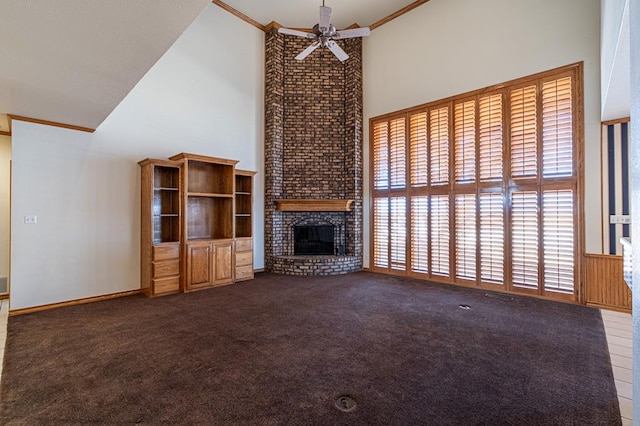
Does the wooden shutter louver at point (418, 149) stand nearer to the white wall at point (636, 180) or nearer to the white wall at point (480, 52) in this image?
the white wall at point (480, 52)

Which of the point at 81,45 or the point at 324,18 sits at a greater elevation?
the point at 324,18

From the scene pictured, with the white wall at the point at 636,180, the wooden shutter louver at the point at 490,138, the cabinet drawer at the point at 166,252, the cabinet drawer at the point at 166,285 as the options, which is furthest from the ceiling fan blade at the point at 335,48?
the cabinet drawer at the point at 166,285

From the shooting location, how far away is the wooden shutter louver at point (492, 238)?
198 inches

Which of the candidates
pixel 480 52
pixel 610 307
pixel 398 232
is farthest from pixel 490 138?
pixel 610 307

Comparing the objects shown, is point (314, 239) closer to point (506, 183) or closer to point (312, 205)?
point (312, 205)

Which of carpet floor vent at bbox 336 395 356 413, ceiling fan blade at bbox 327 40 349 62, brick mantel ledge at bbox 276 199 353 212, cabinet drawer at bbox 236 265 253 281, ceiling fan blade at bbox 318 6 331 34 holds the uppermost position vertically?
ceiling fan blade at bbox 318 6 331 34

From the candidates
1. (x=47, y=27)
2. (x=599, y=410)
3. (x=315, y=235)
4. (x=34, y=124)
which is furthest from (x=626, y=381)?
(x=34, y=124)

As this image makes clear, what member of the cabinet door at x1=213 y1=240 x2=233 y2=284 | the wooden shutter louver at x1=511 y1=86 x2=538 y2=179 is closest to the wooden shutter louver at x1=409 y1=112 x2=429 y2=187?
the wooden shutter louver at x1=511 y1=86 x2=538 y2=179

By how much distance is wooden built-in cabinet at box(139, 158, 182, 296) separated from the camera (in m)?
4.80

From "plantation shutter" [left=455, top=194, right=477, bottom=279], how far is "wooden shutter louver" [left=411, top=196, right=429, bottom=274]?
22.4 inches

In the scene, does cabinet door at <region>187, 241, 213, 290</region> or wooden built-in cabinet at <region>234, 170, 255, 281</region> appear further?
wooden built-in cabinet at <region>234, 170, 255, 281</region>

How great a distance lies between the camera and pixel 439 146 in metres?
5.75

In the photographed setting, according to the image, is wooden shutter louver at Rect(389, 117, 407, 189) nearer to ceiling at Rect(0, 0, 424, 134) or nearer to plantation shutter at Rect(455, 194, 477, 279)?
plantation shutter at Rect(455, 194, 477, 279)

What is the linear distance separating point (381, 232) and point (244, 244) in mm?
2833
